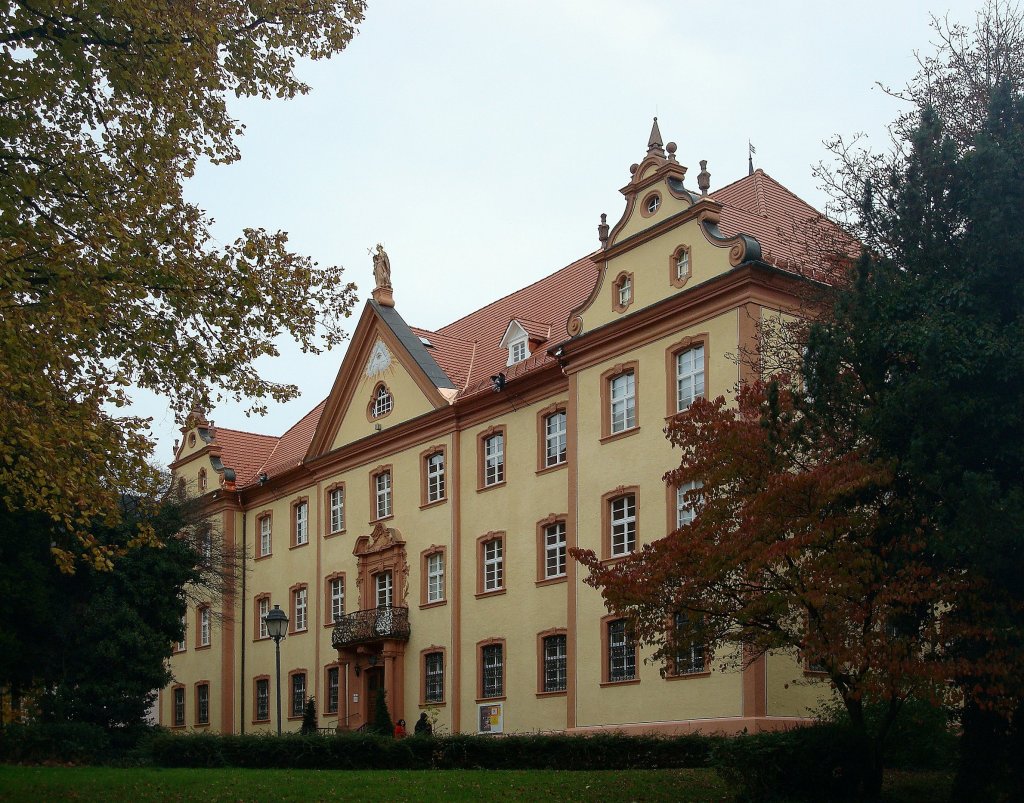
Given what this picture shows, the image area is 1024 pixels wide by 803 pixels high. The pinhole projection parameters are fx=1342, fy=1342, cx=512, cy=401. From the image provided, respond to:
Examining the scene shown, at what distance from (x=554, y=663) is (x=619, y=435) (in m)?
6.45

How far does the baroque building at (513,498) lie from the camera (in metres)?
29.9

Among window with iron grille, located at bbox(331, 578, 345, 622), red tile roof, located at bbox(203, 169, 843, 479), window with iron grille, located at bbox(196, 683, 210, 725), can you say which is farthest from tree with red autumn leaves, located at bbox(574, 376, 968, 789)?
window with iron grille, located at bbox(196, 683, 210, 725)

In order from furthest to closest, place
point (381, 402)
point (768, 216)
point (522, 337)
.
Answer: point (381, 402) < point (522, 337) < point (768, 216)

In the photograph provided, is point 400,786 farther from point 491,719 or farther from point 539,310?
point 539,310

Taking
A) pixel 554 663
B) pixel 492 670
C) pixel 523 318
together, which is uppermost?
pixel 523 318

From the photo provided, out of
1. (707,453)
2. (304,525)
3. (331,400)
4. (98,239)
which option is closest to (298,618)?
(304,525)

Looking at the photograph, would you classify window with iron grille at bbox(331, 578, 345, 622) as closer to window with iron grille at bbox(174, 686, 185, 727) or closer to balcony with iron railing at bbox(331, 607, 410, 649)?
balcony with iron railing at bbox(331, 607, 410, 649)

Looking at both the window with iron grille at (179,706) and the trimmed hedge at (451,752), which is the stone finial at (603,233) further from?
the window with iron grille at (179,706)

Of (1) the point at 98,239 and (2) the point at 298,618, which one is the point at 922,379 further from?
(2) the point at 298,618

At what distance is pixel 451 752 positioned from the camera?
85.3 feet

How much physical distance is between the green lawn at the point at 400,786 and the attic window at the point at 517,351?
1671 centimetres

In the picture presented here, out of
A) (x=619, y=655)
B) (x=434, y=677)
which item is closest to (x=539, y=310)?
(x=434, y=677)

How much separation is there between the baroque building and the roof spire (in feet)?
0.17

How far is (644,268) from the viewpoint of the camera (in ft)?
105
